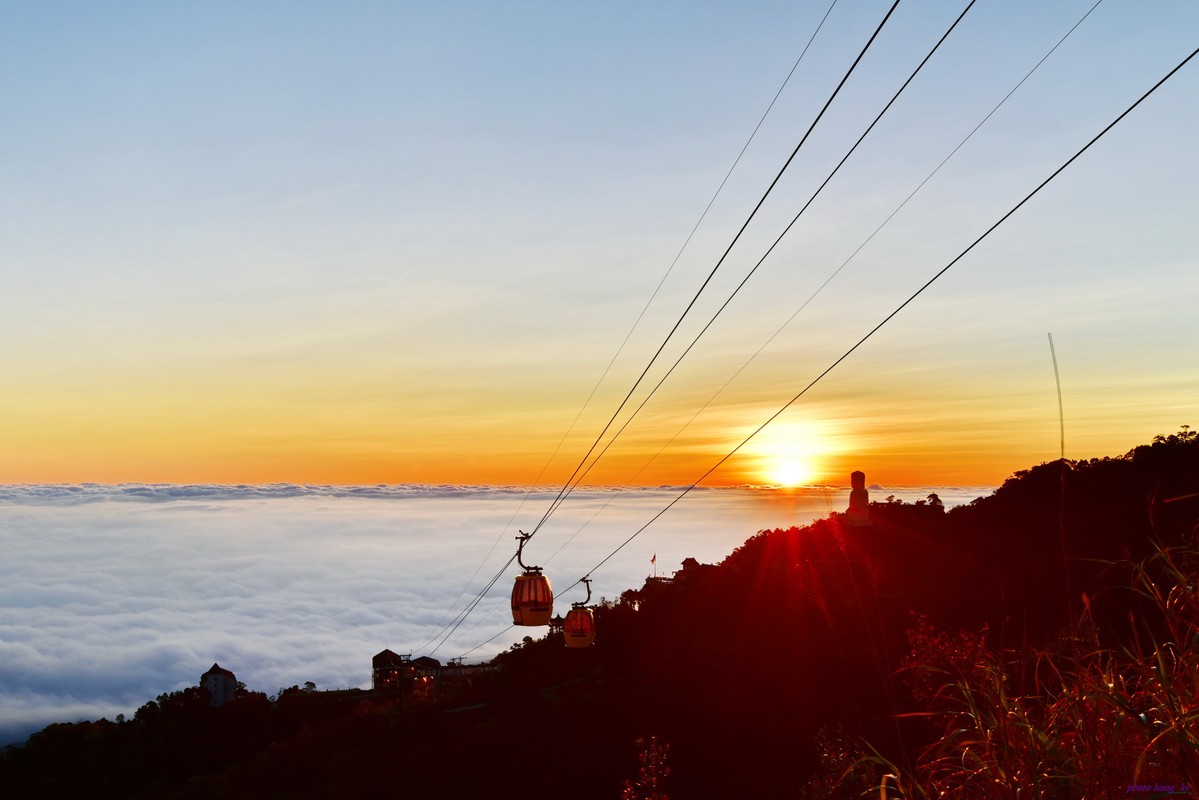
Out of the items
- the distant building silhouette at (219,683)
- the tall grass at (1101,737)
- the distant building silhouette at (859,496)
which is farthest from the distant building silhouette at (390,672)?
the tall grass at (1101,737)

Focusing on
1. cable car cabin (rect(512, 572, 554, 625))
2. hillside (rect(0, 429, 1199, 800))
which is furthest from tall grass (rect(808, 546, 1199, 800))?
cable car cabin (rect(512, 572, 554, 625))

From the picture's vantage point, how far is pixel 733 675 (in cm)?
3384

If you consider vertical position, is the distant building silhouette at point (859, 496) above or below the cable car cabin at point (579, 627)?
above

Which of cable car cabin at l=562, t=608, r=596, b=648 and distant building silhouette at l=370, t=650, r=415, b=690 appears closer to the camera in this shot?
cable car cabin at l=562, t=608, r=596, b=648

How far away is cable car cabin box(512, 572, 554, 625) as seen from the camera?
27.3 meters

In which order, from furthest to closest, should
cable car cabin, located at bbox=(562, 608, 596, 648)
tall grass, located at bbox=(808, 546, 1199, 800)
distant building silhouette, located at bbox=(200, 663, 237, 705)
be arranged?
distant building silhouette, located at bbox=(200, 663, 237, 705), cable car cabin, located at bbox=(562, 608, 596, 648), tall grass, located at bbox=(808, 546, 1199, 800)

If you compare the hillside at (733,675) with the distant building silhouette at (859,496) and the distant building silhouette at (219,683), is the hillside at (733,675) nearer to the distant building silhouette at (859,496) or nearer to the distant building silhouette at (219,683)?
the distant building silhouette at (859,496)

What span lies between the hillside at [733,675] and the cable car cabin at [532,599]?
5.44 m

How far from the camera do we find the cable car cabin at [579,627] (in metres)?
33.8

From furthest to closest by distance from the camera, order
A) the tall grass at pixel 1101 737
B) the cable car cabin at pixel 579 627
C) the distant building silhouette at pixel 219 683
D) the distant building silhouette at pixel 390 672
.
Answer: the distant building silhouette at pixel 219 683
the distant building silhouette at pixel 390 672
the cable car cabin at pixel 579 627
the tall grass at pixel 1101 737

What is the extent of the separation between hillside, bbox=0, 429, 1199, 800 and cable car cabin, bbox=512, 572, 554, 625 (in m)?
5.44

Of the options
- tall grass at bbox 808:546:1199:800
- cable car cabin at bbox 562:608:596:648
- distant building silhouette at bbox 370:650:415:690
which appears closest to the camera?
tall grass at bbox 808:546:1199:800

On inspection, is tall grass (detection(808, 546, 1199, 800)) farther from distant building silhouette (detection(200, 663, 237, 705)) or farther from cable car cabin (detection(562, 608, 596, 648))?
distant building silhouette (detection(200, 663, 237, 705))

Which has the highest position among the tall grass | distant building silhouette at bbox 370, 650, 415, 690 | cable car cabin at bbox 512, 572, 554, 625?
cable car cabin at bbox 512, 572, 554, 625
